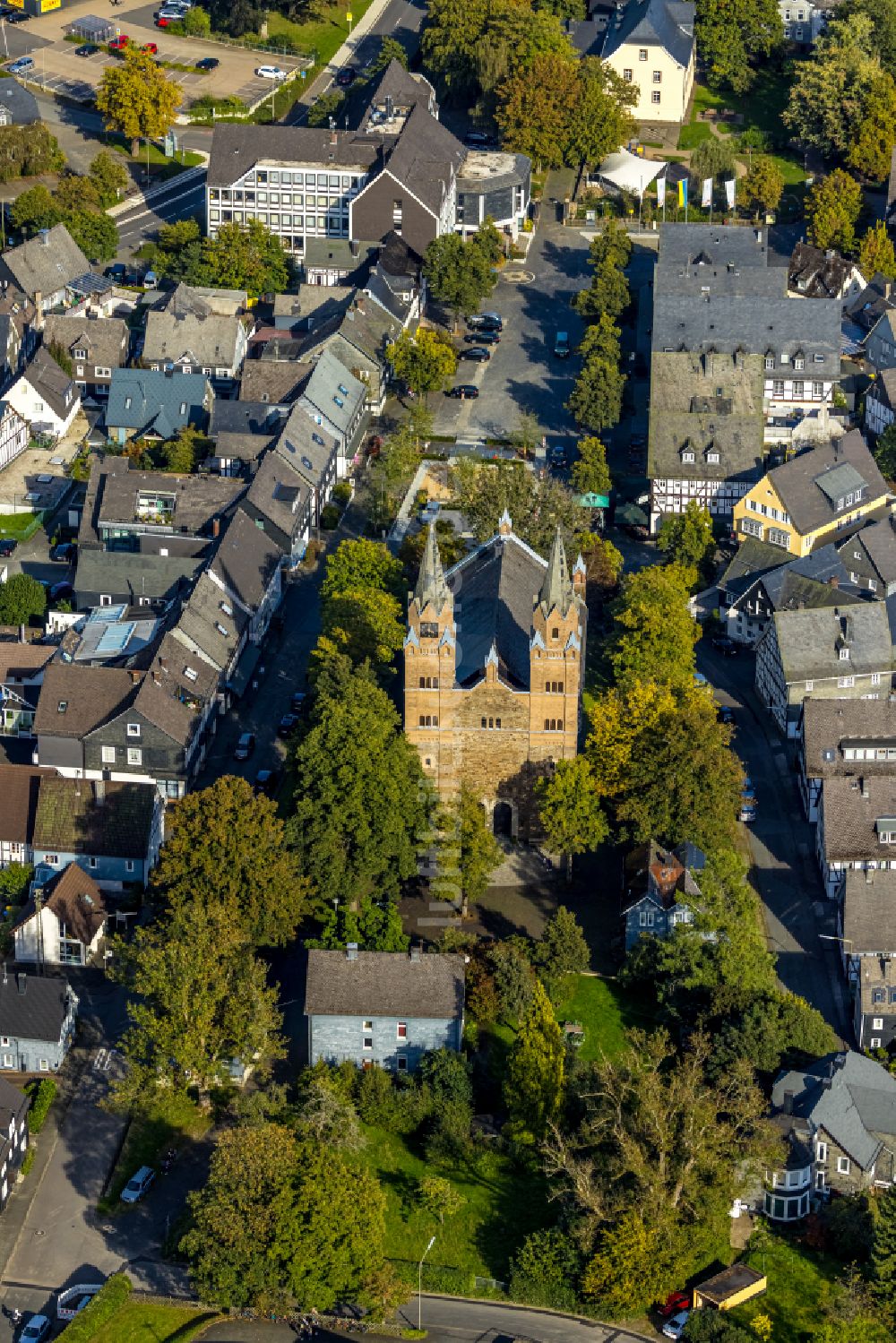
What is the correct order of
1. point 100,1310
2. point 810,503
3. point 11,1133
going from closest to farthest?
point 100,1310 < point 11,1133 < point 810,503

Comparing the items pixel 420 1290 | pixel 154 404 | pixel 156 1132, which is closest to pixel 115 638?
pixel 154 404

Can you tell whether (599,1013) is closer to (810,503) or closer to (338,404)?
(810,503)

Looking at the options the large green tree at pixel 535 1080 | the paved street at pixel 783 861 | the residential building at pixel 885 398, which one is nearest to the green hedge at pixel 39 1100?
the large green tree at pixel 535 1080

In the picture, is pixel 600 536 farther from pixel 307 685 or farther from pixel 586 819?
pixel 586 819

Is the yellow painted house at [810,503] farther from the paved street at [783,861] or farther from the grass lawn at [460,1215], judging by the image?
the grass lawn at [460,1215]

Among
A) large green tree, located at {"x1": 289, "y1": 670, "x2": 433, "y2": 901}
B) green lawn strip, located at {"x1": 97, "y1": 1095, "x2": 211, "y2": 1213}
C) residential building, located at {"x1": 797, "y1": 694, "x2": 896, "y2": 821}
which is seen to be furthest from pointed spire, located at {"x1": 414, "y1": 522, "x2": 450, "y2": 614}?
green lawn strip, located at {"x1": 97, "y1": 1095, "x2": 211, "y2": 1213}

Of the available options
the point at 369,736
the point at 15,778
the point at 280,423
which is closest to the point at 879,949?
the point at 369,736

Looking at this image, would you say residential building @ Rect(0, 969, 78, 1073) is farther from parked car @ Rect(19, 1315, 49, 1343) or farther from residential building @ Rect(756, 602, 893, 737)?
residential building @ Rect(756, 602, 893, 737)
